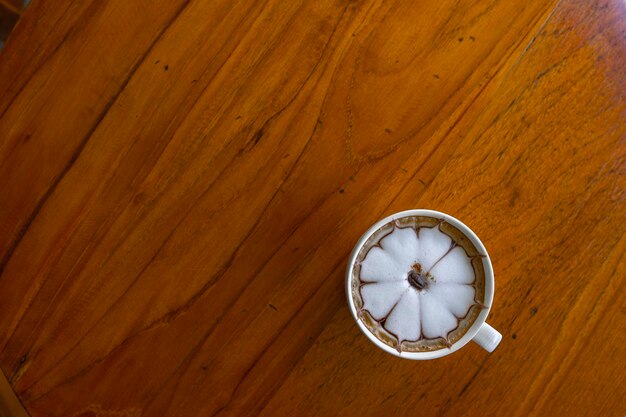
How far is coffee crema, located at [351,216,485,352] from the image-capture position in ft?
1.91

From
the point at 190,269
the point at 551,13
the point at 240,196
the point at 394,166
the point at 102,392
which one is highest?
the point at 551,13

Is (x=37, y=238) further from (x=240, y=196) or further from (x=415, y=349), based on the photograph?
(x=415, y=349)

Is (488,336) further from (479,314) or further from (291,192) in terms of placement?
(291,192)

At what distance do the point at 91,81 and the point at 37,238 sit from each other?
192mm

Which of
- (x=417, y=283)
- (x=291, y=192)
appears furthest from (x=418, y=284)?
(x=291, y=192)

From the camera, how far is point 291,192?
65 centimetres

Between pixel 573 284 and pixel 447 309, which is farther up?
pixel 573 284

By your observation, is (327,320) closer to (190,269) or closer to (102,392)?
(190,269)

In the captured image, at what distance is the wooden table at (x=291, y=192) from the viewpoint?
0.65 meters

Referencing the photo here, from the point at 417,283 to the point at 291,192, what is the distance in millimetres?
180

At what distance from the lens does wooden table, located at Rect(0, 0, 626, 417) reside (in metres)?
0.65

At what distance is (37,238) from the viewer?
2.13ft

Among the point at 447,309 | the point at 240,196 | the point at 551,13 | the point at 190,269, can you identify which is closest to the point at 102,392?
the point at 190,269

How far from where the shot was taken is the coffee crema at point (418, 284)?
1.91ft
